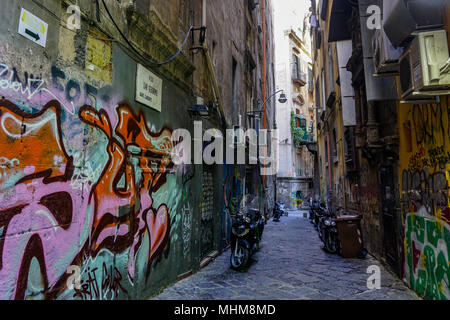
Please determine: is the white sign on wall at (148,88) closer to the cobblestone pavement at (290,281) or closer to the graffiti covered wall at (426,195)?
the cobblestone pavement at (290,281)

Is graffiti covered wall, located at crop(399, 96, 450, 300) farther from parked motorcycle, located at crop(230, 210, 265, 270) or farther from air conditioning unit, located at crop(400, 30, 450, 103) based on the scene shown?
parked motorcycle, located at crop(230, 210, 265, 270)

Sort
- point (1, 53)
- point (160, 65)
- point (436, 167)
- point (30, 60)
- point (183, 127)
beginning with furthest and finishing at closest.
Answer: point (183, 127)
point (160, 65)
point (436, 167)
point (30, 60)
point (1, 53)

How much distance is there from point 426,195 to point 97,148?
4.58 metres

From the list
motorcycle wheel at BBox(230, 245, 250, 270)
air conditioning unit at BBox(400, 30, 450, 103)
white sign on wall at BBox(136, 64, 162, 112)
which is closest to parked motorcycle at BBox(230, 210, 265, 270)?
motorcycle wheel at BBox(230, 245, 250, 270)

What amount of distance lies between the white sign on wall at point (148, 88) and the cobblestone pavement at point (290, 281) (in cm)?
315

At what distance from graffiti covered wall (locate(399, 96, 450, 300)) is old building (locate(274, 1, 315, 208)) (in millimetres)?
22945

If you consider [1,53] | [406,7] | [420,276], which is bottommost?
[420,276]

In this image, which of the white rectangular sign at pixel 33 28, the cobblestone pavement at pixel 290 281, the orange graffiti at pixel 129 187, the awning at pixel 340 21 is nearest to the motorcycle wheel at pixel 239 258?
the cobblestone pavement at pixel 290 281

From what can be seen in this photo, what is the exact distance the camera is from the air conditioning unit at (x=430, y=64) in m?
2.81

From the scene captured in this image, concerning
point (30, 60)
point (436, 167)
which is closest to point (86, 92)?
point (30, 60)

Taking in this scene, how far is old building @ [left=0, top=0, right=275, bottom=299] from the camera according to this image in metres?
2.31

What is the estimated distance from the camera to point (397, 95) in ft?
15.8

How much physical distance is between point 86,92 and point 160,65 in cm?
197
